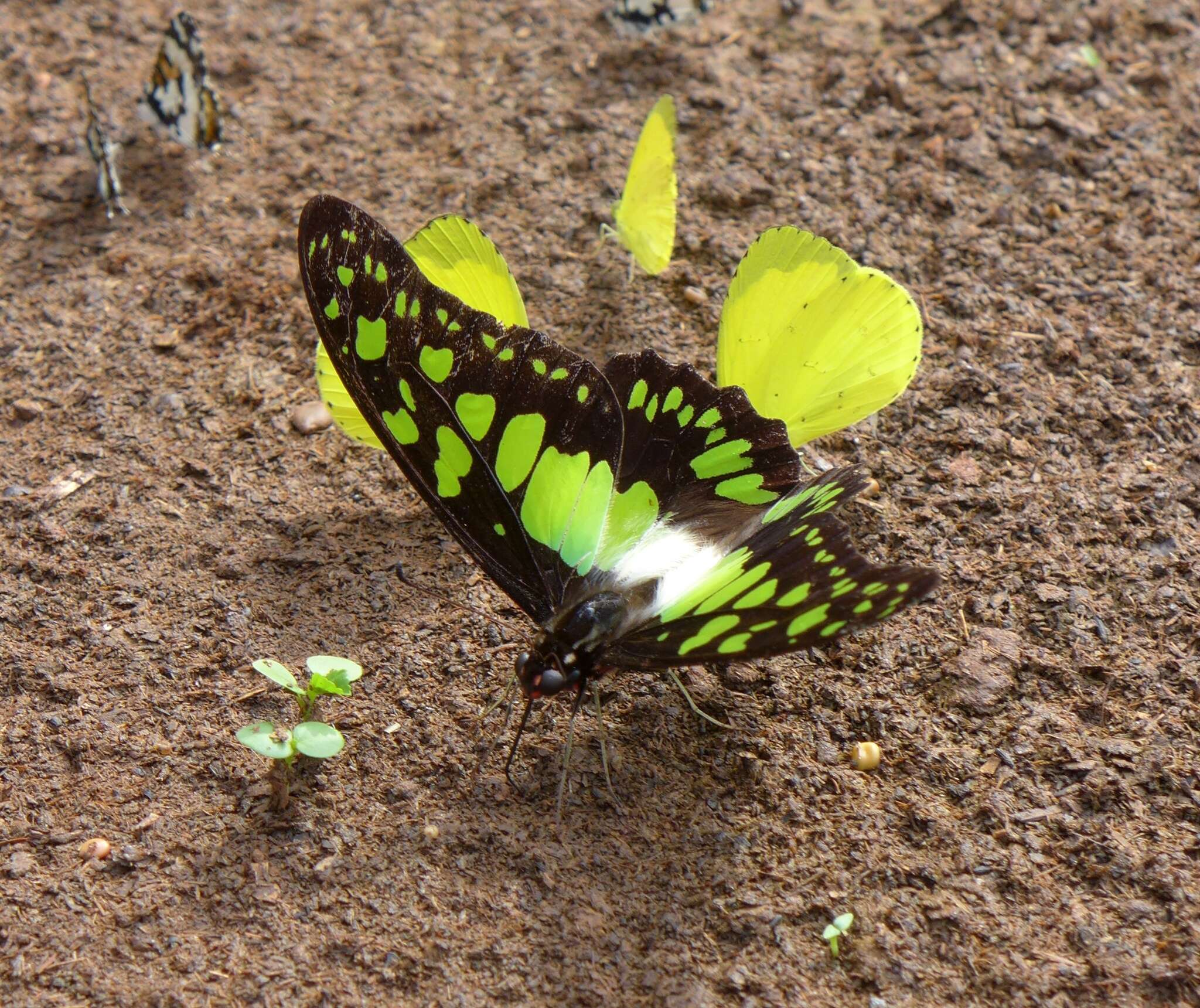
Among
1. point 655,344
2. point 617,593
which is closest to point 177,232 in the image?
point 655,344

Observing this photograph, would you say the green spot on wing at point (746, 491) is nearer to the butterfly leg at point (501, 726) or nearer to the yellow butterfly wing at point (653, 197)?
the butterfly leg at point (501, 726)

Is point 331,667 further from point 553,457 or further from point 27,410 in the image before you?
point 27,410

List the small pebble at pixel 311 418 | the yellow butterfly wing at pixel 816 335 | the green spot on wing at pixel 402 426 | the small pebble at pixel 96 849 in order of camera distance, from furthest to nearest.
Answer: the small pebble at pixel 311 418
the yellow butterfly wing at pixel 816 335
the green spot on wing at pixel 402 426
the small pebble at pixel 96 849

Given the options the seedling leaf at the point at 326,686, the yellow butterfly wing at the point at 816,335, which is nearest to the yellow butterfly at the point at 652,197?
the yellow butterfly wing at the point at 816,335

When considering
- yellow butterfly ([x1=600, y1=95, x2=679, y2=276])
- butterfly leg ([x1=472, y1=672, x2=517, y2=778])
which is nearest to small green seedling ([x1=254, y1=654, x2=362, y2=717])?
butterfly leg ([x1=472, y1=672, x2=517, y2=778])

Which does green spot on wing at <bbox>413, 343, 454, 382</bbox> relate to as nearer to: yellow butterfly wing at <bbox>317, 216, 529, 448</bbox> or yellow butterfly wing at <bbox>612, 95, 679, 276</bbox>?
yellow butterfly wing at <bbox>317, 216, 529, 448</bbox>
